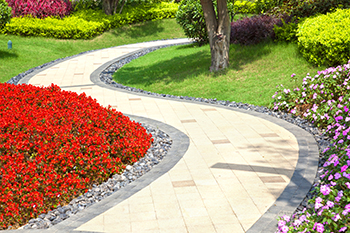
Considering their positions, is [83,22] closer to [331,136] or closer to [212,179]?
[331,136]

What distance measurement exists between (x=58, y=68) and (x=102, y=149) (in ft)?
34.3

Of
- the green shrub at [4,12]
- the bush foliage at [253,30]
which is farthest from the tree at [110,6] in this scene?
the bush foliage at [253,30]

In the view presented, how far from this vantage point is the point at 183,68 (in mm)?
13055

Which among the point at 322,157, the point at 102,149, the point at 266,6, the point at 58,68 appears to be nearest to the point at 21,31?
the point at 58,68

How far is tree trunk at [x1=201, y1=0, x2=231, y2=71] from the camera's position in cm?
1150

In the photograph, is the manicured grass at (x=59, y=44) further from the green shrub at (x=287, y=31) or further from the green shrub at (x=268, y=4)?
the green shrub at (x=287, y=31)

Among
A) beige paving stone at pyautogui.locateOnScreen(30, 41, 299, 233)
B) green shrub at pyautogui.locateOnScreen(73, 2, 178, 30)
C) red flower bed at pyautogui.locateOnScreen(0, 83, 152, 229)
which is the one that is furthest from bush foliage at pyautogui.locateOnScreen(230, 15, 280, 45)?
green shrub at pyautogui.locateOnScreen(73, 2, 178, 30)

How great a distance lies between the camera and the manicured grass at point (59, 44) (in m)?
15.5

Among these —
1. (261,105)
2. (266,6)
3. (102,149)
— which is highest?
(266,6)

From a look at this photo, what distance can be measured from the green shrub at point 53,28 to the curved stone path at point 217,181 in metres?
13.0

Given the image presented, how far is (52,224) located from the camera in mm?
4254

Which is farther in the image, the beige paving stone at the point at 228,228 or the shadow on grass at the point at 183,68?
the shadow on grass at the point at 183,68

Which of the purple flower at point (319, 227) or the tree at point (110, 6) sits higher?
the tree at point (110, 6)

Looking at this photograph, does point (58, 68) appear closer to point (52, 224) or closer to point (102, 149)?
point (102, 149)
